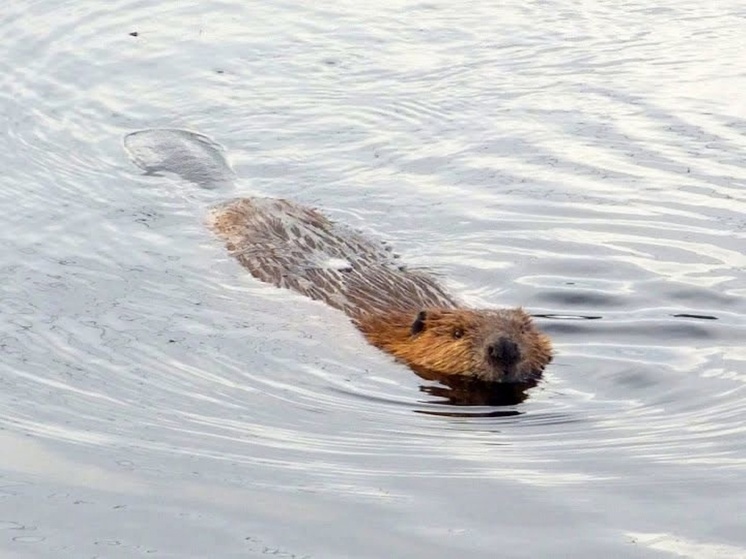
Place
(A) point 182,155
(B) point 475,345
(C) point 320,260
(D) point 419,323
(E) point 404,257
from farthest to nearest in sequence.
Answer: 1. (A) point 182,155
2. (E) point 404,257
3. (C) point 320,260
4. (D) point 419,323
5. (B) point 475,345

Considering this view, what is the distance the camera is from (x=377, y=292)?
746 centimetres

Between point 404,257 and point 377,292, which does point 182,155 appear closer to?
point 404,257

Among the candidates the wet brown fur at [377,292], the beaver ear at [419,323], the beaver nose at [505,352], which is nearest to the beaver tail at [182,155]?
the wet brown fur at [377,292]

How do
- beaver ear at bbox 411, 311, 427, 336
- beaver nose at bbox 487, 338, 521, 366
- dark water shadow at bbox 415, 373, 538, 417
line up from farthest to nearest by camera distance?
beaver ear at bbox 411, 311, 427, 336 → beaver nose at bbox 487, 338, 521, 366 → dark water shadow at bbox 415, 373, 538, 417

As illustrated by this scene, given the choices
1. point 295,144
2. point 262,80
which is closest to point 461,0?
point 262,80

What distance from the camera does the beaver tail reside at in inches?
368

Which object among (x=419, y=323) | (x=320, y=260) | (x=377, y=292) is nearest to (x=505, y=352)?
(x=419, y=323)

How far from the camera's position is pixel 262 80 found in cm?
1118

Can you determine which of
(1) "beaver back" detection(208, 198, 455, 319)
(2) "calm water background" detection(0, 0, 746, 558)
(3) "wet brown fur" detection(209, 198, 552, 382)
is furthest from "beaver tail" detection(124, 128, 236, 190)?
(1) "beaver back" detection(208, 198, 455, 319)

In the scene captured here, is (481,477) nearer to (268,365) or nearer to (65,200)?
(268,365)

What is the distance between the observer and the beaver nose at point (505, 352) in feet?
21.1

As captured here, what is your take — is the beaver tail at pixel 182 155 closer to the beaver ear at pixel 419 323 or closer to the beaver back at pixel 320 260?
the beaver back at pixel 320 260

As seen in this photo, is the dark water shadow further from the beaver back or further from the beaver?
the beaver back

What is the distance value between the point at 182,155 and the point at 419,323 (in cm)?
335
